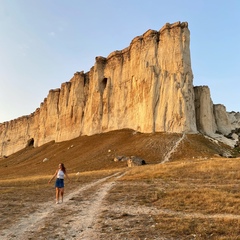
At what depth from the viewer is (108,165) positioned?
50.6 meters

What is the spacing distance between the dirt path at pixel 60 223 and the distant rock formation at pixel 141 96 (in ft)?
159

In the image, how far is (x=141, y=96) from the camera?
71.0 metres

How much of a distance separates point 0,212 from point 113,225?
5.82m

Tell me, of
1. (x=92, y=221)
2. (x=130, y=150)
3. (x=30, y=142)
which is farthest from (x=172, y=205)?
(x=30, y=142)

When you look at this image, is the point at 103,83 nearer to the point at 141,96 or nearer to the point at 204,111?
the point at 141,96

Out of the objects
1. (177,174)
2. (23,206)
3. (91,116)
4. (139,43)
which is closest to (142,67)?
(139,43)

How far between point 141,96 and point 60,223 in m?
60.4

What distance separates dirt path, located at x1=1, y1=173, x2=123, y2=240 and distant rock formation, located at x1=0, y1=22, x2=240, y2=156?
48526 millimetres

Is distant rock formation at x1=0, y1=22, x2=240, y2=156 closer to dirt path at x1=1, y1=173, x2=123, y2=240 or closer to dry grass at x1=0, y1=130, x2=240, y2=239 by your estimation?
dry grass at x1=0, y1=130, x2=240, y2=239

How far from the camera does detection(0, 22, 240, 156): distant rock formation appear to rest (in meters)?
64.9

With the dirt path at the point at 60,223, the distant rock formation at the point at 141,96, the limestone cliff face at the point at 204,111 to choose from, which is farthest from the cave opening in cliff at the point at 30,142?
the dirt path at the point at 60,223

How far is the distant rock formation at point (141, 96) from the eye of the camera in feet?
213

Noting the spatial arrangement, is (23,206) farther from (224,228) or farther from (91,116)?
(91,116)

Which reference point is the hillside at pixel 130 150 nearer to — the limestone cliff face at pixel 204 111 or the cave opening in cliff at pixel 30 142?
the limestone cliff face at pixel 204 111
